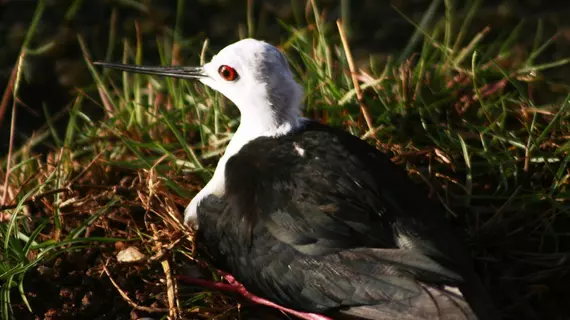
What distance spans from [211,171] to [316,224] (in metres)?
0.83

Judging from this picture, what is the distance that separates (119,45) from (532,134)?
2908 millimetres

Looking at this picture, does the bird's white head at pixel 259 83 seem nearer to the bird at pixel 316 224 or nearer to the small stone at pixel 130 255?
the bird at pixel 316 224

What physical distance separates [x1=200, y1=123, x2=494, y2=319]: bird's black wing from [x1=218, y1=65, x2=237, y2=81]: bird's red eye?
340 millimetres

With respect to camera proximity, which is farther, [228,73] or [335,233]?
[228,73]

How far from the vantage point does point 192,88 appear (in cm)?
452

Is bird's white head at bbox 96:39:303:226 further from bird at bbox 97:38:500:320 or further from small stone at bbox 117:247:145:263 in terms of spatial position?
small stone at bbox 117:247:145:263

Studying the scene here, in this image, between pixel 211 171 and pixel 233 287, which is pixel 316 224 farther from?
pixel 211 171

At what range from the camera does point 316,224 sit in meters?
3.13

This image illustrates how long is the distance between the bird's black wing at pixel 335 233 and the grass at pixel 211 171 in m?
0.32

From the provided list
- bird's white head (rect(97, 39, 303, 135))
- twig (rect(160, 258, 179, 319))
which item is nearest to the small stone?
twig (rect(160, 258, 179, 319))

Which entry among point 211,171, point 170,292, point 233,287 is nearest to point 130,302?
point 170,292

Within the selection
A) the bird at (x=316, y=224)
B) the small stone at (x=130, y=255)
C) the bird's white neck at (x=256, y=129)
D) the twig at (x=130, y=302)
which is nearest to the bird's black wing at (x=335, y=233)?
the bird at (x=316, y=224)

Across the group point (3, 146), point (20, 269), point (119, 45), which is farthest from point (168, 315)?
point (119, 45)

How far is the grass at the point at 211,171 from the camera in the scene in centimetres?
348
